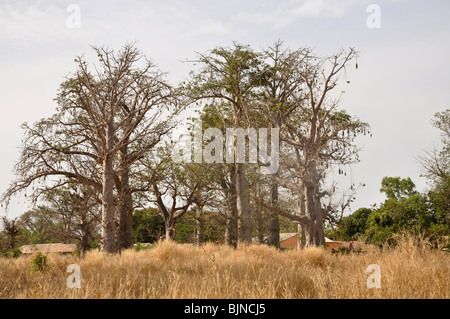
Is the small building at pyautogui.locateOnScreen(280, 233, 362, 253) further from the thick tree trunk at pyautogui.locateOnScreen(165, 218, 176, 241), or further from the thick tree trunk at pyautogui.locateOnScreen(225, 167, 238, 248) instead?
the thick tree trunk at pyautogui.locateOnScreen(165, 218, 176, 241)

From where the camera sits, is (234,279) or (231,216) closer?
(234,279)

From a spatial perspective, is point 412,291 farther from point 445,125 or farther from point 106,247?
point 445,125

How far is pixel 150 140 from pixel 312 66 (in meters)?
8.04

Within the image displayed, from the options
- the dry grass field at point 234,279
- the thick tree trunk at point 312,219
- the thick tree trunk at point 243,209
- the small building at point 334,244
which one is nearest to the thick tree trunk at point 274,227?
the small building at point 334,244

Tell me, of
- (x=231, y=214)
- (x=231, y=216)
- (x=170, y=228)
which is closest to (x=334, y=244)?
(x=170, y=228)

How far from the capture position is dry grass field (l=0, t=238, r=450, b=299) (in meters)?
7.20

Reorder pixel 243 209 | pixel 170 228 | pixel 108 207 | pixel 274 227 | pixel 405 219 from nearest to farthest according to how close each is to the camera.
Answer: pixel 108 207, pixel 243 209, pixel 405 219, pixel 274 227, pixel 170 228

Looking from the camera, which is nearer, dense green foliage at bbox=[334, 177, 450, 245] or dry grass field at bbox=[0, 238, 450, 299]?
dry grass field at bbox=[0, 238, 450, 299]

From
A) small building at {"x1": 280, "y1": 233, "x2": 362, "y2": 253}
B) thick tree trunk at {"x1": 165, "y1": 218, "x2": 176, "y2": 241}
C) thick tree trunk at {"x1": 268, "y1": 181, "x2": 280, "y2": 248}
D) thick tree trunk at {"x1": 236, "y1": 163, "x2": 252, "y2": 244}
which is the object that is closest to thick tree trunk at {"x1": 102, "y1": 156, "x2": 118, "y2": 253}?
thick tree trunk at {"x1": 236, "y1": 163, "x2": 252, "y2": 244}

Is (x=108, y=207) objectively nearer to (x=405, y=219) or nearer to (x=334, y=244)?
(x=405, y=219)

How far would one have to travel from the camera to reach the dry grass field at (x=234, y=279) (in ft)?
23.6

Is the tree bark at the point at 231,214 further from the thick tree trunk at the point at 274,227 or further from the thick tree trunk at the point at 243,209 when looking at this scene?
the thick tree trunk at the point at 274,227

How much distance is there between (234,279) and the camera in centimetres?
865
